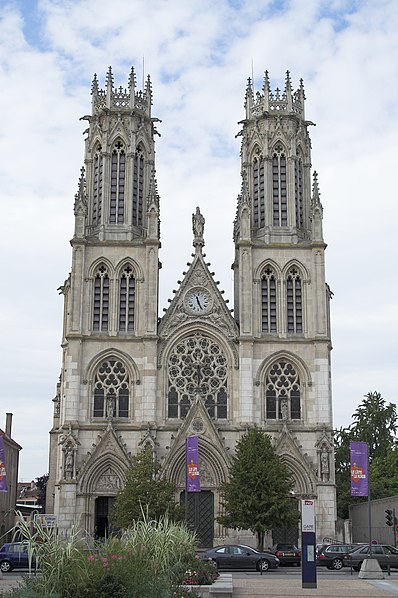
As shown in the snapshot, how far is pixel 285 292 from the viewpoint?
58750mm

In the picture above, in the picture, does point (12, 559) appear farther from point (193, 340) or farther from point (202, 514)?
point (193, 340)

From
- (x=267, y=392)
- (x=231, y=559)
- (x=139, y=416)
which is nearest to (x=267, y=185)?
(x=267, y=392)

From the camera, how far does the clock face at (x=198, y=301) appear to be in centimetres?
5838

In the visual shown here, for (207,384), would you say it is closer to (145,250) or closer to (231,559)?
(145,250)

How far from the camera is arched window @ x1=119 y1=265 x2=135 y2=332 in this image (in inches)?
2281

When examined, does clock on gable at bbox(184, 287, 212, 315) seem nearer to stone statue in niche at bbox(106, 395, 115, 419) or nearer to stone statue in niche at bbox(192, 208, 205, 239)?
stone statue in niche at bbox(192, 208, 205, 239)

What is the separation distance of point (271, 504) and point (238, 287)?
1668cm

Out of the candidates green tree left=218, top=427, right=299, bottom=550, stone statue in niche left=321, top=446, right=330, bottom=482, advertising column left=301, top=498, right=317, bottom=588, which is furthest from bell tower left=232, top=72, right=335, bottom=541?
advertising column left=301, top=498, right=317, bottom=588

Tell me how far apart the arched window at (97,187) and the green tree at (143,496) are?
710 inches

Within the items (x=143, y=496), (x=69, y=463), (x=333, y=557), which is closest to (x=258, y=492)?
(x=143, y=496)

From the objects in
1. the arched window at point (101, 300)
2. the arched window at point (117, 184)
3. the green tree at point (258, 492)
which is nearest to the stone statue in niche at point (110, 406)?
the arched window at point (101, 300)

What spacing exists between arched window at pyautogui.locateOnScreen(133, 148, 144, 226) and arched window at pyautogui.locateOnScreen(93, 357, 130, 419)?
10425mm

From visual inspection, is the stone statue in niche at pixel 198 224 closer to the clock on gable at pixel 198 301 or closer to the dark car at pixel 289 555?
the clock on gable at pixel 198 301

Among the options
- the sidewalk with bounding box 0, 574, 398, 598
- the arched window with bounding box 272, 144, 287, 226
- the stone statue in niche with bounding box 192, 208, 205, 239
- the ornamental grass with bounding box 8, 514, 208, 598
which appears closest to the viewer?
the ornamental grass with bounding box 8, 514, 208, 598
